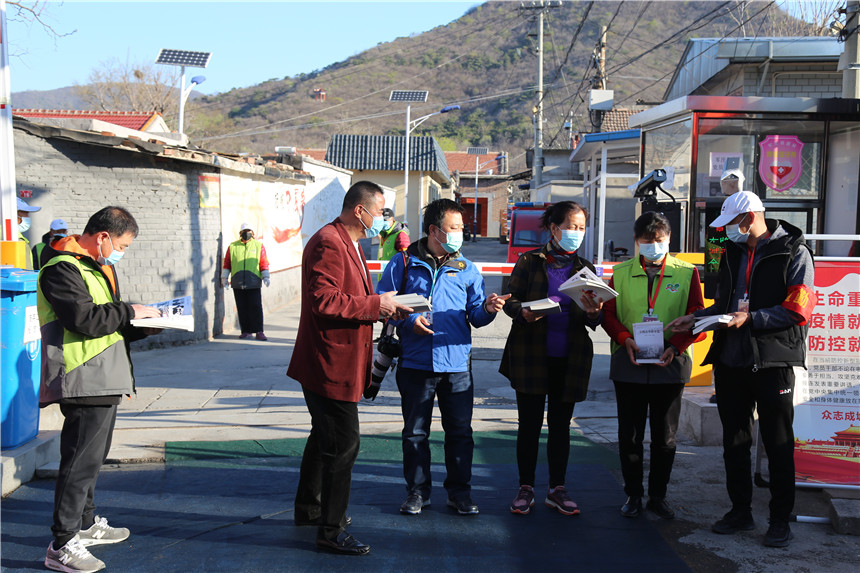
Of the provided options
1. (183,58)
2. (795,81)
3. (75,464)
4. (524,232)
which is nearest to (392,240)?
(75,464)

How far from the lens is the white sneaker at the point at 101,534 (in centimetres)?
432

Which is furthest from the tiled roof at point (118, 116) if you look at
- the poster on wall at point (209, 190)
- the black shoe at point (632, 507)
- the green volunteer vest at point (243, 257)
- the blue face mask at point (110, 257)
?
the black shoe at point (632, 507)

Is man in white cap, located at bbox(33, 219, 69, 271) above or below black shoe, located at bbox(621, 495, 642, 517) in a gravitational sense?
above

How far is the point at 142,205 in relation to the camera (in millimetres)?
11398

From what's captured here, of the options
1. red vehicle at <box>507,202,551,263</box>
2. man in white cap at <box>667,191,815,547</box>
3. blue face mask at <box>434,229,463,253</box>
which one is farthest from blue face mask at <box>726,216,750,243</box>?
red vehicle at <box>507,202,551,263</box>

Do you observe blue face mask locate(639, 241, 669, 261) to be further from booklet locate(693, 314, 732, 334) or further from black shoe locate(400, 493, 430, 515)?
black shoe locate(400, 493, 430, 515)

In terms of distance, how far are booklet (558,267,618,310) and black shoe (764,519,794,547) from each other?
1610mm

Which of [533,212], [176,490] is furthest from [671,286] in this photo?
[533,212]

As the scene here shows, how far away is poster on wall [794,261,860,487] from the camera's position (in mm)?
4965

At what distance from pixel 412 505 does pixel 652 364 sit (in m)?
1.74

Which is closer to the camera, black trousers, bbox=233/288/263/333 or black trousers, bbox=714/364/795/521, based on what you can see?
black trousers, bbox=714/364/795/521

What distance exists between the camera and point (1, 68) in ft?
19.6

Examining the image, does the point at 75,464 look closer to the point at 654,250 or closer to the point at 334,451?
the point at 334,451

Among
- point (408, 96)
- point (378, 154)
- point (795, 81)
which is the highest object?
point (408, 96)
